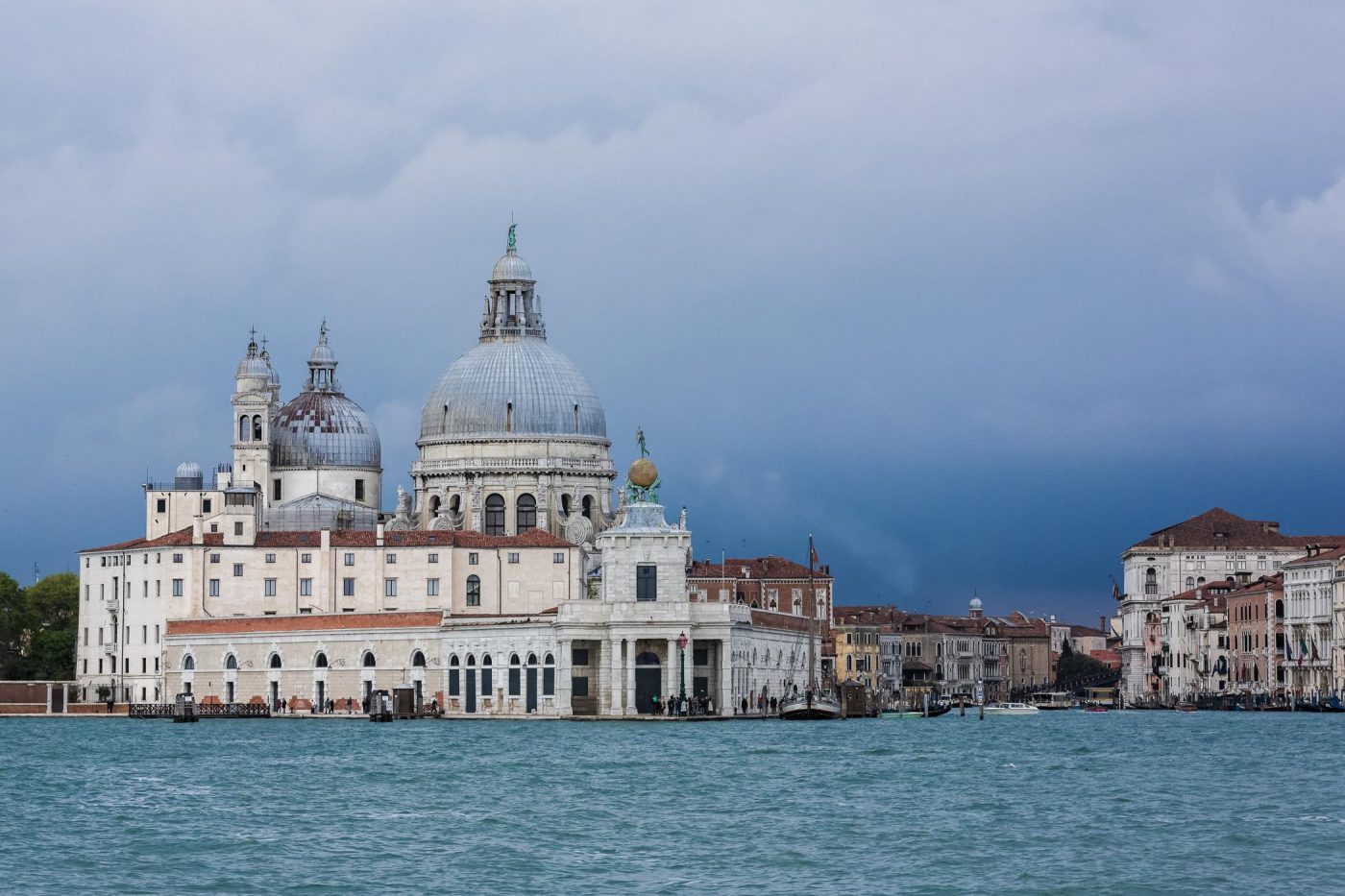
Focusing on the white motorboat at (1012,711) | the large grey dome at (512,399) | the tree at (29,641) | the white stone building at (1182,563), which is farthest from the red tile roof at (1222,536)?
the tree at (29,641)

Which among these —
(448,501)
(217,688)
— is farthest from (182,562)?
(448,501)

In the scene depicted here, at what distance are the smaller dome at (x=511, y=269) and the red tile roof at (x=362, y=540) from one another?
1493cm

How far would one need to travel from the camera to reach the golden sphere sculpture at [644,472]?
97625 mm

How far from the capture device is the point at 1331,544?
477ft

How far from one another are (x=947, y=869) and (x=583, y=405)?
244ft

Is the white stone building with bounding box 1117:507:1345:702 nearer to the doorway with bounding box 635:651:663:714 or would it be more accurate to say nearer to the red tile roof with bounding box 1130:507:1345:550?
the red tile roof with bounding box 1130:507:1345:550

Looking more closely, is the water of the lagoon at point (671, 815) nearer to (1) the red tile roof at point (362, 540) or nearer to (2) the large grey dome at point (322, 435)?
(1) the red tile roof at point (362, 540)

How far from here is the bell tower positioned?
112438 millimetres

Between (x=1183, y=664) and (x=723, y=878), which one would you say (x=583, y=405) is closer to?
(x=1183, y=664)

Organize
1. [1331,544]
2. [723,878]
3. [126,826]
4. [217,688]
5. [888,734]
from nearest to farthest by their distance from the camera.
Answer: [723,878], [126,826], [888,734], [217,688], [1331,544]

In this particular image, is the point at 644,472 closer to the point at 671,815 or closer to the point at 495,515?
the point at 495,515

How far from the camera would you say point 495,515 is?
373ft

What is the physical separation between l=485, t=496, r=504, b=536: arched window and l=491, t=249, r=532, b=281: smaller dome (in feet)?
32.3

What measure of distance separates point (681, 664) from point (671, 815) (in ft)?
148
